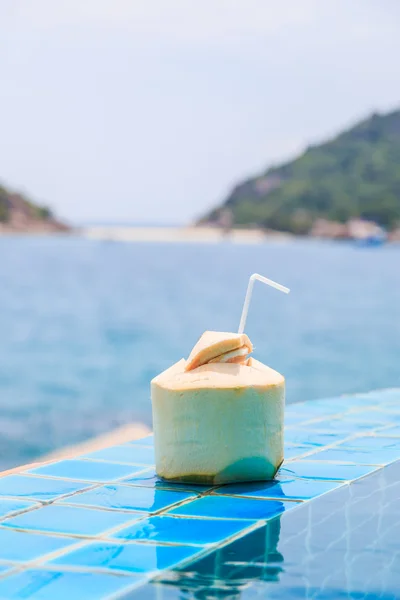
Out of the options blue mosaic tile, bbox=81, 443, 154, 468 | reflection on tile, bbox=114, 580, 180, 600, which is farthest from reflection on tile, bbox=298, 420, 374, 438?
reflection on tile, bbox=114, 580, 180, 600

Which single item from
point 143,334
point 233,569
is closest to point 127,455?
point 233,569

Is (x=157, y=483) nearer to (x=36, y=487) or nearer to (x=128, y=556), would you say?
(x=36, y=487)

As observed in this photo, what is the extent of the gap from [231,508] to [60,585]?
626mm

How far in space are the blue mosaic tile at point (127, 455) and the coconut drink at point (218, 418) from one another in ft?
0.89

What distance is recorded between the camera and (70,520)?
2.38 metres

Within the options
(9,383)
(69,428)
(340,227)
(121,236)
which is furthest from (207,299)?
(121,236)

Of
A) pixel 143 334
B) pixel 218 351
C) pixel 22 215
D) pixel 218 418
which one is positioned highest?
pixel 22 215

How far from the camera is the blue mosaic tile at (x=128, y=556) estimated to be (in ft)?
6.70

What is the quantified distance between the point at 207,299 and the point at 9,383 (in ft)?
61.5

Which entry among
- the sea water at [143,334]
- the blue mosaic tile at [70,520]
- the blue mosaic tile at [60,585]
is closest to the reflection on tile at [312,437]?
the blue mosaic tile at [70,520]

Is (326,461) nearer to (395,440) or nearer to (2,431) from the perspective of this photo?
(395,440)

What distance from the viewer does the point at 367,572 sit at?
202 centimetres

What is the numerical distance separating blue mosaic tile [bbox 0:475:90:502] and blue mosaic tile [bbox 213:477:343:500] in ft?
1.23

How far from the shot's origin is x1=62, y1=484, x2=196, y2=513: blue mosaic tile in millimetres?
2498
